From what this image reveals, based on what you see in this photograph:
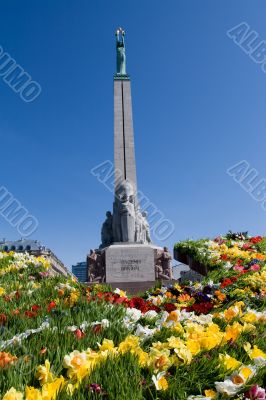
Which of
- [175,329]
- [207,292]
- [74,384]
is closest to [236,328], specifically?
[175,329]

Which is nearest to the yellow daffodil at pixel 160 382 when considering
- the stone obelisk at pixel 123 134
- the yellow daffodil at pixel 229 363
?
the yellow daffodil at pixel 229 363

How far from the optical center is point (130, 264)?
16.7 metres

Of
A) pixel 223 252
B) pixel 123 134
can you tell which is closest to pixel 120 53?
pixel 123 134

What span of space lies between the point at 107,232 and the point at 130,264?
3311 mm

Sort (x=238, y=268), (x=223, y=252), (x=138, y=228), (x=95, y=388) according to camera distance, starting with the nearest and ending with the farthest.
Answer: (x=95, y=388) < (x=238, y=268) < (x=223, y=252) < (x=138, y=228)

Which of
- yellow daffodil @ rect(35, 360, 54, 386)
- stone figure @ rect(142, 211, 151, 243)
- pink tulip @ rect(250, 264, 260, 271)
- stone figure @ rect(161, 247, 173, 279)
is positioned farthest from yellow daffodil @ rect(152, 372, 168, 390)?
stone figure @ rect(142, 211, 151, 243)

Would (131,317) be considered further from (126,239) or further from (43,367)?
(126,239)

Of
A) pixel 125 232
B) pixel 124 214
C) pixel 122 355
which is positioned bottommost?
pixel 122 355

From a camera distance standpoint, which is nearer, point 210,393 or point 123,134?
point 210,393

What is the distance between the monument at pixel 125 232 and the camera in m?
16.6

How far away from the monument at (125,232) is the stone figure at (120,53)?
0.20 feet

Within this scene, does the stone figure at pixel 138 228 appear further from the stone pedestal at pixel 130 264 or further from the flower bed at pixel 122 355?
the flower bed at pixel 122 355

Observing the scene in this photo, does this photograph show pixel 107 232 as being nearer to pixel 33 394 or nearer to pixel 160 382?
pixel 160 382

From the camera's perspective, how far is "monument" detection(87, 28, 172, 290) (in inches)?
655
